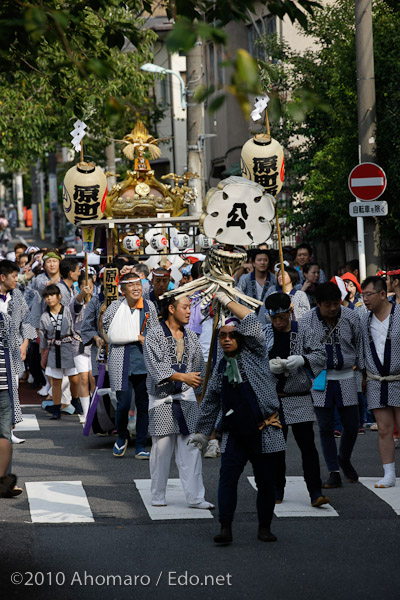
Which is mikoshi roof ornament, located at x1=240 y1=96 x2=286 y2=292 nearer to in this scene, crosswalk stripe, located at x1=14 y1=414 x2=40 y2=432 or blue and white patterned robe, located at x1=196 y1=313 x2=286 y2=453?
crosswalk stripe, located at x1=14 y1=414 x2=40 y2=432

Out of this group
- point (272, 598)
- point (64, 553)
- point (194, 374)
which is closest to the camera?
point (272, 598)

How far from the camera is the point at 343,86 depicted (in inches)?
669

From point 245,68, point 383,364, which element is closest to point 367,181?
point 383,364

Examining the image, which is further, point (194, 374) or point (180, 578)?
point (194, 374)

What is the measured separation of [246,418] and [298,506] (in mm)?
1561

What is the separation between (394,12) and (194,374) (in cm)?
1006

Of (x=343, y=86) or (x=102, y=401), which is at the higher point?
(x=343, y=86)

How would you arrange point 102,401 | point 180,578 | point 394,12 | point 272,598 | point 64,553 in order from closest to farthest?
point 272,598, point 180,578, point 64,553, point 102,401, point 394,12

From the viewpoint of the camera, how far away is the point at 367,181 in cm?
1373

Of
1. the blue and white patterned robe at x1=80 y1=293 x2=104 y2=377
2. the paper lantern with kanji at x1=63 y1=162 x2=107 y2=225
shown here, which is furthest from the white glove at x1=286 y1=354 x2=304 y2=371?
the paper lantern with kanji at x1=63 y1=162 x2=107 y2=225

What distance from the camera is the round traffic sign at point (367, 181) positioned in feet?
44.7

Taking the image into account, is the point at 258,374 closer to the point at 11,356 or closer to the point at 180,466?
the point at 180,466

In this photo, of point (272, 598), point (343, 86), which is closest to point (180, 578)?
point (272, 598)

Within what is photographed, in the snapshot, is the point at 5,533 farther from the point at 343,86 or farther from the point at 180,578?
the point at 343,86
